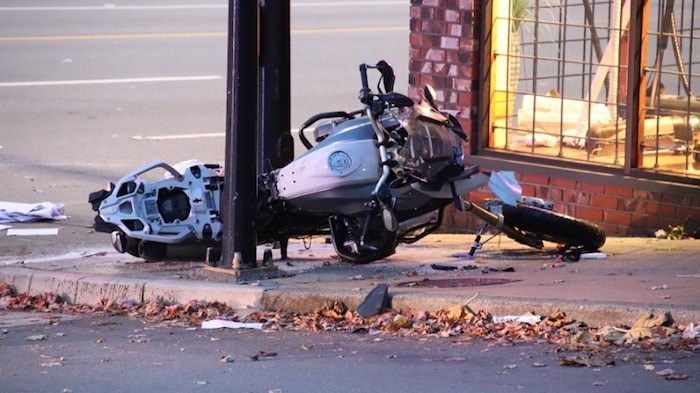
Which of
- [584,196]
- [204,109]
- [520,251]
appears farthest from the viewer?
[204,109]

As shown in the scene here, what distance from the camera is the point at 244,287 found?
8.61 meters

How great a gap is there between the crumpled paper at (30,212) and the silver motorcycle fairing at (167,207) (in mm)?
2439

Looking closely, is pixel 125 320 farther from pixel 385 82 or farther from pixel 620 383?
pixel 620 383


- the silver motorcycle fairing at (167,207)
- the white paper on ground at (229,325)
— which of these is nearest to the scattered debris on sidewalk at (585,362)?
the white paper on ground at (229,325)

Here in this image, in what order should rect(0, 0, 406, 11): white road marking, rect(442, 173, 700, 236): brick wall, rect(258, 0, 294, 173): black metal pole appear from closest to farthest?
rect(258, 0, 294, 173): black metal pole < rect(442, 173, 700, 236): brick wall < rect(0, 0, 406, 11): white road marking

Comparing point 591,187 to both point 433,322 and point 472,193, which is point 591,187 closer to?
point 472,193

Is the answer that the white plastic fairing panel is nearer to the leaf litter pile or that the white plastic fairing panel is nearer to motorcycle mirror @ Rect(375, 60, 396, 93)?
motorcycle mirror @ Rect(375, 60, 396, 93)

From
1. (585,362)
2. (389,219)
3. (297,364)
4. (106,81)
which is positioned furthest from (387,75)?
(106,81)

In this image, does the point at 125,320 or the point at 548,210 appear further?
the point at 548,210

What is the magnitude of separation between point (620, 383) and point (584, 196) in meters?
4.38

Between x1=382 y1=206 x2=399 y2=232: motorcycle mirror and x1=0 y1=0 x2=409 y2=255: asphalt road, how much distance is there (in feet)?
9.47

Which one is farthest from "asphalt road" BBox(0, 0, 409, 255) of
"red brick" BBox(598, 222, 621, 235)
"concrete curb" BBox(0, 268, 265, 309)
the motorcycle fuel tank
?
"red brick" BBox(598, 222, 621, 235)

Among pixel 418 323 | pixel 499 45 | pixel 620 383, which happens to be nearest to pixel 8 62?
pixel 499 45

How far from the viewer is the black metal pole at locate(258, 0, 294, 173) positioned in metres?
10.1
